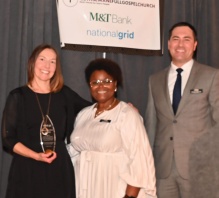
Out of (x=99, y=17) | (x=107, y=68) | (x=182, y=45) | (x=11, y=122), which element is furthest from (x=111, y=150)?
(x=99, y=17)

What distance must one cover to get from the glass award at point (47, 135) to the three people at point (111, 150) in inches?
6.8

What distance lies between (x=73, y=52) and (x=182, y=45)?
3.55 ft

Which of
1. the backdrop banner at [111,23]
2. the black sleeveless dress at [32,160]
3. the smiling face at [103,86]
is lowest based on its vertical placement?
the black sleeveless dress at [32,160]

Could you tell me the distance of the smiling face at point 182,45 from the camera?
292 centimetres

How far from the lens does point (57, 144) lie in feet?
8.56

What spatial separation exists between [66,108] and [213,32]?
214 cm

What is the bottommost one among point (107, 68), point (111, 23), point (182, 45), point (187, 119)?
point (187, 119)

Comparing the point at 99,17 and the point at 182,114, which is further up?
the point at 99,17

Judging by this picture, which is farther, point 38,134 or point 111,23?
point 111,23

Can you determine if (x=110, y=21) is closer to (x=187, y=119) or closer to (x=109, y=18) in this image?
(x=109, y=18)

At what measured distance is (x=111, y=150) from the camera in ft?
8.29

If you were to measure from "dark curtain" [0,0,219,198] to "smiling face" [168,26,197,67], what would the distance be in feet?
2.27

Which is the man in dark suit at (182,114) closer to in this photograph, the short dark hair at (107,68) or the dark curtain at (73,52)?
the dark curtain at (73,52)

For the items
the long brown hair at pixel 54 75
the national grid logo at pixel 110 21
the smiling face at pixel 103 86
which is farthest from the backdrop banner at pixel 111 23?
the smiling face at pixel 103 86
